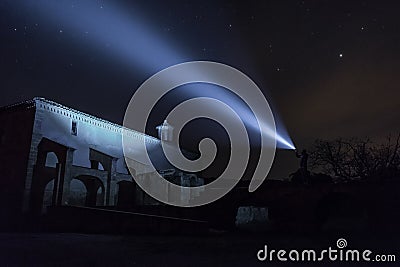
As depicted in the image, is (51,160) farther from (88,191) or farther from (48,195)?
(88,191)

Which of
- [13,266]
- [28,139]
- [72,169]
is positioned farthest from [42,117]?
[13,266]

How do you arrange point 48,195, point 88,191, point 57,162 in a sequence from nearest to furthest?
point 48,195
point 57,162
point 88,191

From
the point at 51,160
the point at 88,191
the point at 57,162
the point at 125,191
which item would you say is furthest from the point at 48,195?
the point at 125,191

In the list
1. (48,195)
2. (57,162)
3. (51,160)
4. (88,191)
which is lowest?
(48,195)

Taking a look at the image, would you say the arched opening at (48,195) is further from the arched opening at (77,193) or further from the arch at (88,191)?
the arch at (88,191)

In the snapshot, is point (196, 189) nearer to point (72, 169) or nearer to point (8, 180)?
point (72, 169)

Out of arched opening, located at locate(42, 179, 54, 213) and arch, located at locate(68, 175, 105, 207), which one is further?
arch, located at locate(68, 175, 105, 207)

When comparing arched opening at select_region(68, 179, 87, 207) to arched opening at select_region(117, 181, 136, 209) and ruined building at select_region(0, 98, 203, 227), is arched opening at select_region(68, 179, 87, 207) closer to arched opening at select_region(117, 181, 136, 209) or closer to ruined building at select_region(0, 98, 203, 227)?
ruined building at select_region(0, 98, 203, 227)

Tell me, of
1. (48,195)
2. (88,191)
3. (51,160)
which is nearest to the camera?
(48,195)

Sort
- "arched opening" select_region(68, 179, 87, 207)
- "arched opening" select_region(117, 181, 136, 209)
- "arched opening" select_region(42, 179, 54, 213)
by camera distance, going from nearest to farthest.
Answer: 1. "arched opening" select_region(42, 179, 54, 213)
2. "arched opening" select_region(68, 179, 87, 207)
3. "arched opening" select_region(117, 181, 136, 209)

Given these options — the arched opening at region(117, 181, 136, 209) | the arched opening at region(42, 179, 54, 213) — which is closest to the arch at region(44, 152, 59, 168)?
the arched opening at region(42, 179, 54, 213)

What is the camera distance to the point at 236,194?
753 inches

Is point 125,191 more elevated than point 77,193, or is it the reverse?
point 125,191

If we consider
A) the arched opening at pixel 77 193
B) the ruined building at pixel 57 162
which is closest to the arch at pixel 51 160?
the ruined building at pixel 57 162
